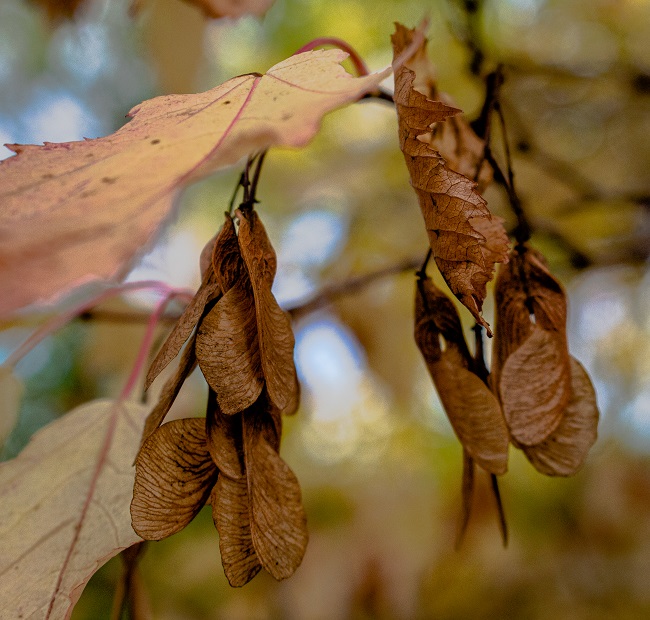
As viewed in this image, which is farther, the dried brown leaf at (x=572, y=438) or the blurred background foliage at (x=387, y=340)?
the blurred background foliage at (x=387, y=340)

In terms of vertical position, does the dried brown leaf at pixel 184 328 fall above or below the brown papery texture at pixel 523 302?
above

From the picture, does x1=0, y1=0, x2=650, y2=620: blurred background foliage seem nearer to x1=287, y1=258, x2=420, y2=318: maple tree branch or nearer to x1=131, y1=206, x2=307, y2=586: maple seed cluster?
x1=287, y1=258, x2=420, y2=318: maple tree branch

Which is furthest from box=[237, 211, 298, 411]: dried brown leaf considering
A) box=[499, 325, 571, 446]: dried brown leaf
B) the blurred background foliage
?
the blurred background foliage

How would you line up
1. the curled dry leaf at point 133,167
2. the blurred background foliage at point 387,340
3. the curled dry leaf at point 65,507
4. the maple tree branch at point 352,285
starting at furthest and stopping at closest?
the blurred background foliage at point 387,340 → the maple tree branch at point 352,285 → the curled dry leaf at point 65,507 → the curled dry leaf at point 133,167

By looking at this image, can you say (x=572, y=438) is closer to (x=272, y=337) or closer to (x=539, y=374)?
(x=539, y=374)

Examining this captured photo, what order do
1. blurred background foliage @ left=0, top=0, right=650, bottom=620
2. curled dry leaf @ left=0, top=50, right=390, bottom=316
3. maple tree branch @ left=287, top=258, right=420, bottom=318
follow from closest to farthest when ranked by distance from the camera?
curled dry leaf @ left=0, top=50, right=390, bottom=316 < maple tree branch @ left=287, top=258, right=420, bottom=318 < blurred background foliage @ left=0, top=0, right=650, bottom=620

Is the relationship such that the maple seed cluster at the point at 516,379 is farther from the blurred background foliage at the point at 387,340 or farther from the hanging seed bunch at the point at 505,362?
the blurred background foliage at the point at 387,340

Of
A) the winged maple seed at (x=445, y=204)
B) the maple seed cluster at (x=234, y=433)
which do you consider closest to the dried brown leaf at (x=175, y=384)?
the maple seed cluster at (x=234, y=433)
